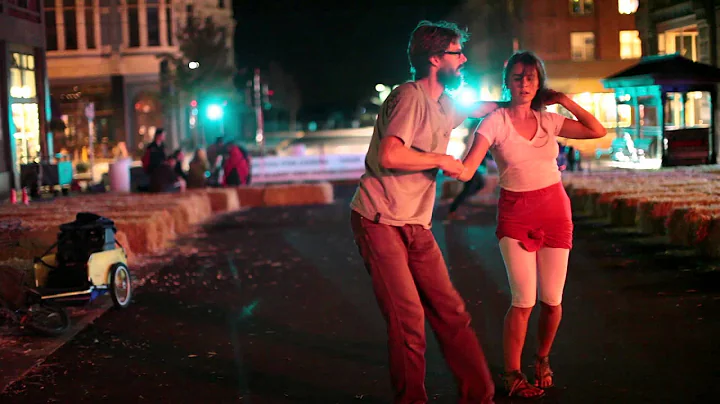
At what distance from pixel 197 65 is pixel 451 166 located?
49276mm

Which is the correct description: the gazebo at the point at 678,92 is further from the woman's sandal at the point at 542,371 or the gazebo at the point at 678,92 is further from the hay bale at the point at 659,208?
the woman's sandal at the point at 542,371

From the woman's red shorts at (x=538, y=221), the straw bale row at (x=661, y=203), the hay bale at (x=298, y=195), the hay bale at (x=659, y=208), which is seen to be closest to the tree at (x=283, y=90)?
the hay bale at (x=298, y=195)

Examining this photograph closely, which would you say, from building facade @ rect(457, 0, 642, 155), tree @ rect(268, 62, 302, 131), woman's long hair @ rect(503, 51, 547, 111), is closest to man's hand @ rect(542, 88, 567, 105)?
woman's long hair @ rect(503, 51, 547, 111)

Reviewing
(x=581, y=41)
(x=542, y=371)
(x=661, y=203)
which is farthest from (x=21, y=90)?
(x=581, y=41)

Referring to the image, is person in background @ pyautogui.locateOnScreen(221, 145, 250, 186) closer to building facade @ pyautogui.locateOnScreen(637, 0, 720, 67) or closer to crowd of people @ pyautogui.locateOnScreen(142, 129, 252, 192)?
crowd of people @ pyautogui.locateOnScreen(142, 129, 252, 192)

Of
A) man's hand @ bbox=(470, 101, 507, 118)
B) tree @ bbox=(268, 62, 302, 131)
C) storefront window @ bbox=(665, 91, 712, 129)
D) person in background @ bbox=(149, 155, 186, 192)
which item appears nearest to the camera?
man's hand @ bbox=(470, 101, 507, 118)

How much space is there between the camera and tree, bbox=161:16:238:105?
53.0 metres

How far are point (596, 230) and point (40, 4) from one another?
66.4 ft

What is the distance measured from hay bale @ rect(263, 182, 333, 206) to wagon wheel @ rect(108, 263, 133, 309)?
12700 millimetres

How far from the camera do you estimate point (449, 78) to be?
17.3 feet

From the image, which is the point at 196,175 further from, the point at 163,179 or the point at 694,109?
the point at 694,109

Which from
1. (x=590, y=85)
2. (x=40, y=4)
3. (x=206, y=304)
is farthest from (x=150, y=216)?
(x=590, y=85)

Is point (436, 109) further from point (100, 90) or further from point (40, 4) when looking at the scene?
→ point (100, 90)

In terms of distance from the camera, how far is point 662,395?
19.2 feet
